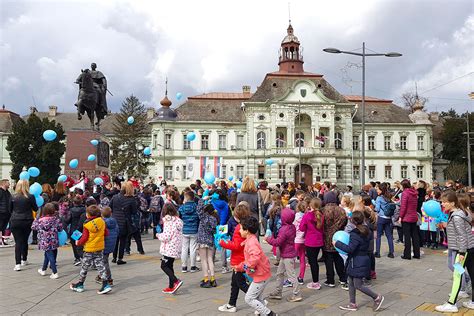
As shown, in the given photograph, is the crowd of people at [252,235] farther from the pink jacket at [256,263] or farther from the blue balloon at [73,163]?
the blue balloon at [73,163]

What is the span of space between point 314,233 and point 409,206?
3877 mm

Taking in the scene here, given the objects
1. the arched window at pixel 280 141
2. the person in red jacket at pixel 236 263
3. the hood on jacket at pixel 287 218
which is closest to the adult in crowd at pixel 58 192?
the person in red jacket at pixel 236 263

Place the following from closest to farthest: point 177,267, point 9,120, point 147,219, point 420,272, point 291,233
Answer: point 291,233
point 420,272
point 177,267
point 147,219
point 9,120

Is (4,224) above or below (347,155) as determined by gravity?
below

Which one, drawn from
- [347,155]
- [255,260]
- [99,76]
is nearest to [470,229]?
[255,260]

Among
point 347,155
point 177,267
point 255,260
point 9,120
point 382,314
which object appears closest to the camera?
point 255,260

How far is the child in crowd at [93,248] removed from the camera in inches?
274

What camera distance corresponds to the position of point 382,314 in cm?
589

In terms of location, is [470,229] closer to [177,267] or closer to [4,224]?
[177,267]

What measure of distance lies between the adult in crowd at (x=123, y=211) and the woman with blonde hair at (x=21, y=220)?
6.05 feet

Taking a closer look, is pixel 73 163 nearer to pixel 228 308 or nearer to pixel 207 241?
pixel 207 241

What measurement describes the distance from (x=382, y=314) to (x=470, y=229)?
1975 millimetres

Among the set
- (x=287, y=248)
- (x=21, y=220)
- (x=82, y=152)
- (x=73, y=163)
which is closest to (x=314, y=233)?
(x=287, y=248)

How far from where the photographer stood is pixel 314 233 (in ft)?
24.1
